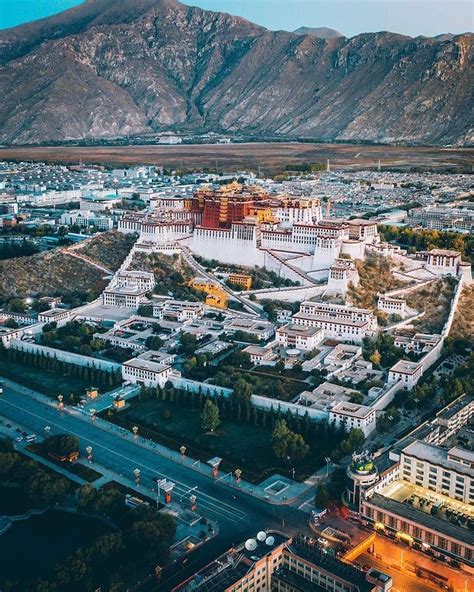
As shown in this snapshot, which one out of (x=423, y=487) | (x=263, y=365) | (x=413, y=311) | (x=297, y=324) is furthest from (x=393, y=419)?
(x=413, y=311)

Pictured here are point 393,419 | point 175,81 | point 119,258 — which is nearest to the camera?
point 393,419

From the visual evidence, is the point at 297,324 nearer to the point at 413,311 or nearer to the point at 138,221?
the point at 413,311

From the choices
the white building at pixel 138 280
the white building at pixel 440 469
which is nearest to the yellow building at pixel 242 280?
the white building at pixel 138 280

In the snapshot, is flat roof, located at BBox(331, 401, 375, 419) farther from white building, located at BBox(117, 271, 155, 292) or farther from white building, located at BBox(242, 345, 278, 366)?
white building, located at BBox(117, 271, 155, 292)

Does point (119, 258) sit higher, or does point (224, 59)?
point (224, 59)

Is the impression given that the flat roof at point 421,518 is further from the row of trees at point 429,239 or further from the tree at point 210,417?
the row of trees at point 429,239

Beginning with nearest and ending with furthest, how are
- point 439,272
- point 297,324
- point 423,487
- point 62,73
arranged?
point 423,487 < point 297,324 < point 439,272 < point 62,73

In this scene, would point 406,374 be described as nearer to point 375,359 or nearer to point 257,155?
point 375,359
